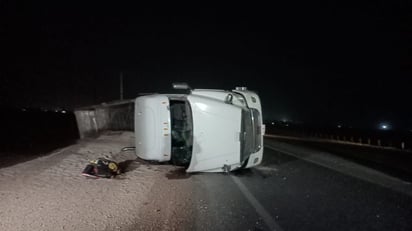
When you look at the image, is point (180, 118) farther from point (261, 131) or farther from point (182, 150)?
point (261, 131)

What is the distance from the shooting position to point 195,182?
372 inches

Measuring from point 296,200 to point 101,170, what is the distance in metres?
4.62

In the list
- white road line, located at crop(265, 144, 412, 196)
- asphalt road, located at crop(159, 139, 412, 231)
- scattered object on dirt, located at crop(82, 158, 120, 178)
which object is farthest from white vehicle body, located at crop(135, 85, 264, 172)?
white road line, located at crop(265, 144, 412, 196)

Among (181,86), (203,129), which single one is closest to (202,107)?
(203,129)

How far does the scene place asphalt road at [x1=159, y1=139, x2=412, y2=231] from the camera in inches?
233

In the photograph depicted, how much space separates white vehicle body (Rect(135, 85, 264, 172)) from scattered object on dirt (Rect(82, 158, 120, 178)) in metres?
1.27

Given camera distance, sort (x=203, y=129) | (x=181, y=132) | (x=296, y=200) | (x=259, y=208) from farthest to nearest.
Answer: (x=181, y=132) < (x=203, y=129) < (x=296, y=200) < (x=259, y=208)

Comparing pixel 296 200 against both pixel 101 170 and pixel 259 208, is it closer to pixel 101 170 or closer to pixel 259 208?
pixel 259 208

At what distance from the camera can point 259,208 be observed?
6.79 metres

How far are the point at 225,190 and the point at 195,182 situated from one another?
120 centimetres

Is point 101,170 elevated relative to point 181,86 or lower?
lower

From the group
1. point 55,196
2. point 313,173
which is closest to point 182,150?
point 313,173

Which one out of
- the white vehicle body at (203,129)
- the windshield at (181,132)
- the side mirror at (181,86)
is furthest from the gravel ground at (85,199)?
the side mirror at (181,86)

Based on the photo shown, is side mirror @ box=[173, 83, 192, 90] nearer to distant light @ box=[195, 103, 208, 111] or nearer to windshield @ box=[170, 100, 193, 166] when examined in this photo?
windshield @ box=[170, 100, 193, 166]
